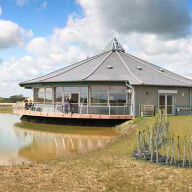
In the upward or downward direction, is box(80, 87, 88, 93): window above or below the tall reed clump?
above

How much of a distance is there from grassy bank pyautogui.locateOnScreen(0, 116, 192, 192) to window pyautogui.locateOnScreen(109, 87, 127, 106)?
1452cm

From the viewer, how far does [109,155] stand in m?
9.27

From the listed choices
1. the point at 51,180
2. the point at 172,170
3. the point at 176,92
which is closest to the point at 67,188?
the point at 51,180

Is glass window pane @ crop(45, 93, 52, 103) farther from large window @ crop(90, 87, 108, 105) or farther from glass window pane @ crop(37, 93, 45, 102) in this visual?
large window @ crop(90, 87, 108, 105)

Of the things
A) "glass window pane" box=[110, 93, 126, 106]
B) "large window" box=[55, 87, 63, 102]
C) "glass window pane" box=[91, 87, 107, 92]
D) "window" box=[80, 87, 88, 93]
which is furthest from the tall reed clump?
"large window" box=[55, 87, 63, 102]

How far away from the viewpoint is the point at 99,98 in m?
23.0

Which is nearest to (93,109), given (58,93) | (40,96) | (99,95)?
(99,95)

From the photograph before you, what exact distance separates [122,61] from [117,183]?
2210cm

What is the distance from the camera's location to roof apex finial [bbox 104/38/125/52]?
3136cm

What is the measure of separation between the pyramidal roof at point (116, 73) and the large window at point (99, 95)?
1.11 meters

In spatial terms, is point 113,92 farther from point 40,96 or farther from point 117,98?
point 40,96

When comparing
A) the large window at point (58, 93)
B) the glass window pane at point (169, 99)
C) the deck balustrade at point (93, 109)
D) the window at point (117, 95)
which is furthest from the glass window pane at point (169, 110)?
the large window at point (58, 93)

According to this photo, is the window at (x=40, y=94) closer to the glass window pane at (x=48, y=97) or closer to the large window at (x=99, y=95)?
the glass window pane at (x=48, y=97)

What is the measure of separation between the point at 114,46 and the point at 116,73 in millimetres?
8368
